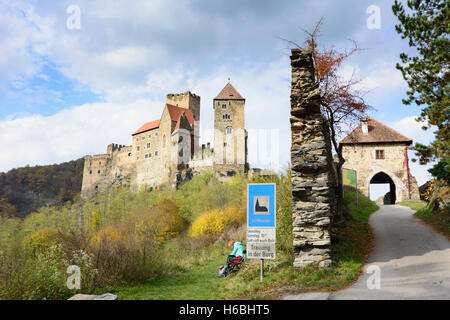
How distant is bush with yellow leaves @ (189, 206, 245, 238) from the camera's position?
29.8 m

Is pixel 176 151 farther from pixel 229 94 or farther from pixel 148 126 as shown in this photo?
pixel 148 126

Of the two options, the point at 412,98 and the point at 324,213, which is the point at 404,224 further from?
the point at 324,213

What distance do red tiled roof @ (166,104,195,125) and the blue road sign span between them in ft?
199

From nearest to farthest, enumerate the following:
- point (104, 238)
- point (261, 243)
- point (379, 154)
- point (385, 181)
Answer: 1. point (261, 243)
2. point (104, 238)
3. point (379, 154)
4. point (385, 181)

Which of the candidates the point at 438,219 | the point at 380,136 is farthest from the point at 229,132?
the point at 438,219

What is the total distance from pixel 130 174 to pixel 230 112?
31.8m

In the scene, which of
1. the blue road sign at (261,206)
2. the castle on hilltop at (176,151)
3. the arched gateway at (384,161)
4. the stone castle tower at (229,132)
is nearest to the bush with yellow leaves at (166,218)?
the castle on hilltop at (176,151)

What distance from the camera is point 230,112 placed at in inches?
2378

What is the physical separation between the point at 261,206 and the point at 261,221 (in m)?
0.43

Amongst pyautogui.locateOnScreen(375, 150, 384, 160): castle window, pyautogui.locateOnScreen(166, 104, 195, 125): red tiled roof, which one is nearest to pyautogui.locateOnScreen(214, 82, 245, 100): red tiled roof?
pyautogui.locateOnScreen(166, 104, 195, 125): red tiled roof

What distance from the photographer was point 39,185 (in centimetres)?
10556

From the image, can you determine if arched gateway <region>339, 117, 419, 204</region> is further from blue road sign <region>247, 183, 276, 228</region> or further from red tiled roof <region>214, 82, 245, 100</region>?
red tiled roof <region>214, 82, 245, 100</region>
